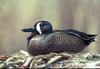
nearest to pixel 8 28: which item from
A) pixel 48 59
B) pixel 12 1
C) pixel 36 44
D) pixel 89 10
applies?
pixel 12 1

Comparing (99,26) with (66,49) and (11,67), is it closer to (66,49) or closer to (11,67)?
(66,49)

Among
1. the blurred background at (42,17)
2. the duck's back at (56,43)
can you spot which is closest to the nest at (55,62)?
the duck's back at (56,43)

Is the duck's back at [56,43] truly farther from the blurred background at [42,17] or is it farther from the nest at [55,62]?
the blurred background at [42,17]

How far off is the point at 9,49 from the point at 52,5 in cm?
51

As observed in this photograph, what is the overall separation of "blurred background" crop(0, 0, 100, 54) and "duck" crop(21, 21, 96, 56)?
49.3 inches

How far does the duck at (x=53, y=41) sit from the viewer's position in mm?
2477

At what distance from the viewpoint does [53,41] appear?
98.3 inches

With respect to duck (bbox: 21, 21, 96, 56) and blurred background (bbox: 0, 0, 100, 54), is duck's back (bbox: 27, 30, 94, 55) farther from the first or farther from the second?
blurred background (bbox: 0, 0, 100, 54)

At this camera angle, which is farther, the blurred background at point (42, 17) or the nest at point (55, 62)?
the blurred background at point (42, 17)

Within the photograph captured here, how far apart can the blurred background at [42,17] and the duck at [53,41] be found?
1.25 meters

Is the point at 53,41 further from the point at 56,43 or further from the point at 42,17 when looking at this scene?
the point at 42,17

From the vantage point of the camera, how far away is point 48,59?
7.33ft

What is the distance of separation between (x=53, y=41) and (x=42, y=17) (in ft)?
5.22

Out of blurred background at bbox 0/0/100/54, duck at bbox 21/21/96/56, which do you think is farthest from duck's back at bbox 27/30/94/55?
blurred background at bbox 0/0/100/54
